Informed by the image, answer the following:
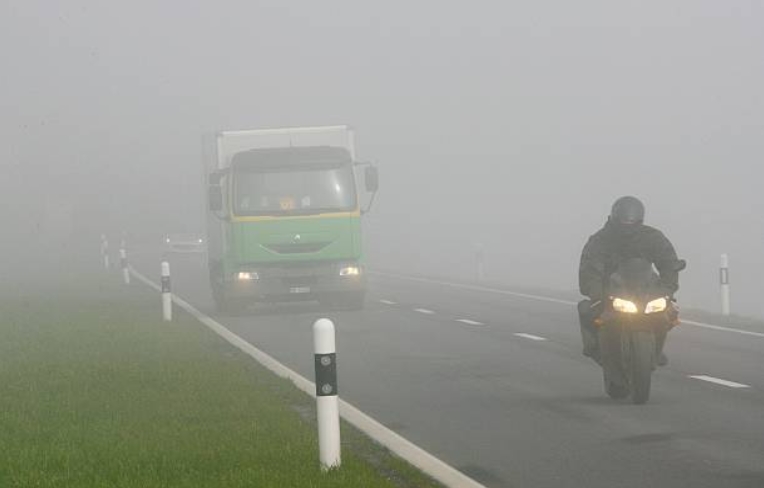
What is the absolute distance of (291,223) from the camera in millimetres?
29281

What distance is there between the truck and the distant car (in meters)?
47.5

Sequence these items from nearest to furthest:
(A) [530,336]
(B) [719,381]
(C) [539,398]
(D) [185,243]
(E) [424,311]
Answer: (C) [539,398], (B) [719,381], (A) [530,336], (E) [424,311], (D) [185,243]

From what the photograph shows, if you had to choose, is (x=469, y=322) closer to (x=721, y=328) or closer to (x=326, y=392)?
(x=721, y=328)

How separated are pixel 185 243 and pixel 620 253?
63.9 meters

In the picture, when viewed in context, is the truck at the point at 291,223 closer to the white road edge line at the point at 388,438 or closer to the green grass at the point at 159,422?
the green grass at the point at 159,422

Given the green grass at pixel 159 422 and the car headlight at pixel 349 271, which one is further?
the car headlight at pixel 349 271

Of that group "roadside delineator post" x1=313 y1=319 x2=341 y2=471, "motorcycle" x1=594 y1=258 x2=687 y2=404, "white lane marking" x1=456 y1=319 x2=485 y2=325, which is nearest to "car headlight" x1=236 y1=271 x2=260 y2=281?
"white lane marking" x1=456 y1=319 x2=485 y2=325

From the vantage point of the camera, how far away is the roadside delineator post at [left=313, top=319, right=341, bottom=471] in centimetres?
1003

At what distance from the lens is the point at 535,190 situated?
11438 centimetres

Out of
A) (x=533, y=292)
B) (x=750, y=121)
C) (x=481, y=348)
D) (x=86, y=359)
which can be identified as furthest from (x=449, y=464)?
(x=750, y=121)

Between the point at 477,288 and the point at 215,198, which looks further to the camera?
the point at 477,288

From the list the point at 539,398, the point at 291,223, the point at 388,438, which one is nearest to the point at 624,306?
the point at 539,398

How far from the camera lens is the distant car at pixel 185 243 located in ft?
252

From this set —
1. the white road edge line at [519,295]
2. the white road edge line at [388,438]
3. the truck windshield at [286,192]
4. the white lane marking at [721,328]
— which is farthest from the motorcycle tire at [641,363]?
the truck windshield at [286,192]
